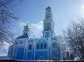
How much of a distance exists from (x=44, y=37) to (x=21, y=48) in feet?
29.1

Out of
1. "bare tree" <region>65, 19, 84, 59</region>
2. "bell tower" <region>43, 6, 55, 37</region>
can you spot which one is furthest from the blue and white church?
"bare tree" <region>65, 19, 84, 59</region>

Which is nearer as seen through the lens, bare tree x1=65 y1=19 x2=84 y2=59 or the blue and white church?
bare tree x1=65 y1=19 x2=84 y2=59

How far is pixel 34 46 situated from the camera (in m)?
57.5

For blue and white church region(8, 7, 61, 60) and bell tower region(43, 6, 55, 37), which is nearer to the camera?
blue and white church region(8, 7, 61, 60)

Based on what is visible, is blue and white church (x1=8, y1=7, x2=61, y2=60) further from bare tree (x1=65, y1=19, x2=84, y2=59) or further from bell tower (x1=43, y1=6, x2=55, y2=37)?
bare tree (x1=65, y1=19, x2=84, y2=59)

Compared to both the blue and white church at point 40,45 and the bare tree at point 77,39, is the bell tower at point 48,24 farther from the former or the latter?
the bare tree at point 77,39

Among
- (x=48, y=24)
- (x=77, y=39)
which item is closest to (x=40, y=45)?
(x=48, y=24)

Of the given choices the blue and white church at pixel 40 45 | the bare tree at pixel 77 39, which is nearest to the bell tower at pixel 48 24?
the blue and white church at pixel 40 45

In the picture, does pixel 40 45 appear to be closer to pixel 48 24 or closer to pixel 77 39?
pixel 48 24

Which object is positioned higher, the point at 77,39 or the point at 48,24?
the point at 48,24

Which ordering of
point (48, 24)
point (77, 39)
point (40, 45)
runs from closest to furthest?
point (77, 39) < point (40, 45) < point (48, 24)

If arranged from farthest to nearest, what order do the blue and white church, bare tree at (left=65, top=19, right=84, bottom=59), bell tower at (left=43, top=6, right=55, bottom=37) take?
1. bell tower at (left=43, top=6, right=55, bottom=37)
2. the blue and white church
3. bare tree at (left=65, top=19, right=84, bottom=59)

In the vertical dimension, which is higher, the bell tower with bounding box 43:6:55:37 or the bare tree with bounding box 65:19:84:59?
the bell tower with bounding box 43:6:55:37

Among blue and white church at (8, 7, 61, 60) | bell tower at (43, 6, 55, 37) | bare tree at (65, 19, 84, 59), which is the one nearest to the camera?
bare tree at (65, 19, 84, 59)
